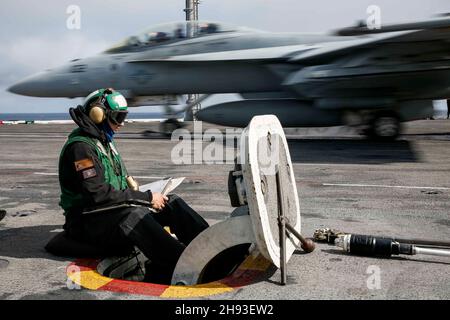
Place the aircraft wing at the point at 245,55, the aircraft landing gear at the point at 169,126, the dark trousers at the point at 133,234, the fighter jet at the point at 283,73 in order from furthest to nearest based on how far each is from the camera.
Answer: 1. the aircraft landing gear at the point at 169,126
2. the aircraft wing at the point at 245,55
3. the fighter jet at the point at 283,73
4. the dark trousers at the point at 133,234

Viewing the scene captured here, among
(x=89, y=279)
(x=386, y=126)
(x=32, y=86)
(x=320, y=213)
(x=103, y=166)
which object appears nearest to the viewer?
(x=89, y=279)

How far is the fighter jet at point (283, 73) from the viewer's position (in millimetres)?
14156

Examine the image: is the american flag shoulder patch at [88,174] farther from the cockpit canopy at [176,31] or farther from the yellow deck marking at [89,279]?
the cockpit canopy at [176,31]

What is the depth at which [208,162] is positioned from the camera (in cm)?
1157

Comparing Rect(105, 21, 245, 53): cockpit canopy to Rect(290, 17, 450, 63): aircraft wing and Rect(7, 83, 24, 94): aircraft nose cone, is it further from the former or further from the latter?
Rect(7, 83, 24, 94): aircraft nose cone

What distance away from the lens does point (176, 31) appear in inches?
696

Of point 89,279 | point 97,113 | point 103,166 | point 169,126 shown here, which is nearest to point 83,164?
point 103,166

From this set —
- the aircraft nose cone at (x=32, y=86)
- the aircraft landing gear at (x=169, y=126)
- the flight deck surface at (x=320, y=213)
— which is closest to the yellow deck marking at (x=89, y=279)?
the flight deck surface at (x=320, y=213)

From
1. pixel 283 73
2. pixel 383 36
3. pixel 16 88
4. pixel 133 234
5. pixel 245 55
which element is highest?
pixel 383 36

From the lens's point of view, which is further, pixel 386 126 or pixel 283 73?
pixel 283 73

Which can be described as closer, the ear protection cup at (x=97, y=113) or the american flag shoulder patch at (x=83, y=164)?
the american flag shoulder patch at (x=83, y=164)

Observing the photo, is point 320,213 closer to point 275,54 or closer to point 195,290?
point 195,290

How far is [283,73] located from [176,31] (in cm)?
437
